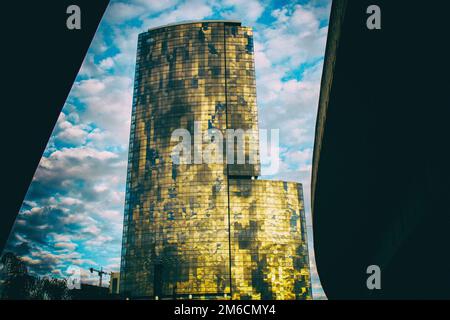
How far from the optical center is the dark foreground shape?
13.1 meters

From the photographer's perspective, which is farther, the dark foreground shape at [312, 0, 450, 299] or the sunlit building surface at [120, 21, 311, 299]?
the sunlit building surface at [120, 21, 311, 299]

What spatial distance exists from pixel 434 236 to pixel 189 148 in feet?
374

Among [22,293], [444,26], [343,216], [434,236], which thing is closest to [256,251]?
[22,293]

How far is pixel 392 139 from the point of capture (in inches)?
761

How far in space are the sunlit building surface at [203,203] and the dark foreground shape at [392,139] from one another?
94.7 meters

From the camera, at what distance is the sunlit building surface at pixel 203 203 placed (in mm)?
123938

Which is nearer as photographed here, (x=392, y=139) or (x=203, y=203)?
(x=392, y=139)

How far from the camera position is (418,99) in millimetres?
16938

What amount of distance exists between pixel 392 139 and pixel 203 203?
11076 centimetres

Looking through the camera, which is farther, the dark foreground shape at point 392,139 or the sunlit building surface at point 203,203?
the sunlit building surface at point 203,203

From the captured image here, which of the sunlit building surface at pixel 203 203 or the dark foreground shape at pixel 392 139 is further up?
the sunlit building surface at pixel 203 203

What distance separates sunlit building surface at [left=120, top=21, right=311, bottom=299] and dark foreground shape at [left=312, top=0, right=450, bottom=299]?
3728 inches

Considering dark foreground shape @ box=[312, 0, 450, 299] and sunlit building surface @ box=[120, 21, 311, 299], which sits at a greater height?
sunlit building surface @ box=[120, 21, 311, 299]
